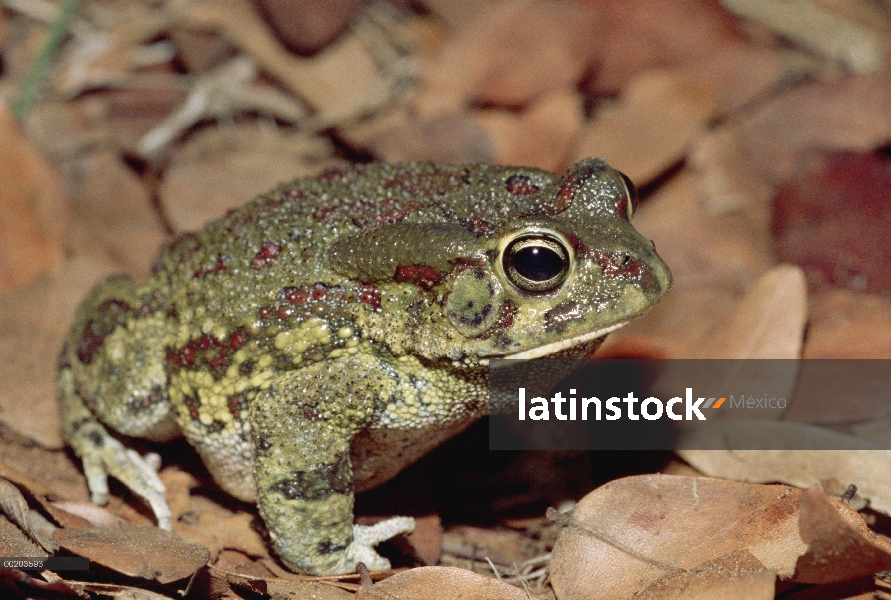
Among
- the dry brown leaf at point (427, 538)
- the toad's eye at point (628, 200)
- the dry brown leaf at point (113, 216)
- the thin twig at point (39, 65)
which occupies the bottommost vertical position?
the dry brown leaf at point (427, 538)

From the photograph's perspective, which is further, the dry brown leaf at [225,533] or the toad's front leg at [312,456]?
the dry brown leaf at [225,533]

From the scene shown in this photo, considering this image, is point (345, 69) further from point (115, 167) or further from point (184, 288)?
point (184, 288)

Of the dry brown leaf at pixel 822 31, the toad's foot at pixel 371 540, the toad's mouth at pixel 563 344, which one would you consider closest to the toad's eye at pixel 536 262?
the toad's mouth at pixel 563 344

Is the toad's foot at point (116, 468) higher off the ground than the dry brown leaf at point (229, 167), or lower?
lower

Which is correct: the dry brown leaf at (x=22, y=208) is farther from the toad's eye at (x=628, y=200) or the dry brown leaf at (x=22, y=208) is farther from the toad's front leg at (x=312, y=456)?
the toad's eye at (x=628, y=200)

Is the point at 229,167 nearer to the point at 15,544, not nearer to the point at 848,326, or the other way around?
the point at 15,544

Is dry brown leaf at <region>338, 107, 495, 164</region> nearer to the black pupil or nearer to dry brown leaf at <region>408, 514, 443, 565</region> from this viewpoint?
the black pupil

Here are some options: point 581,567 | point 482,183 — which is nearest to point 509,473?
point 581,567
